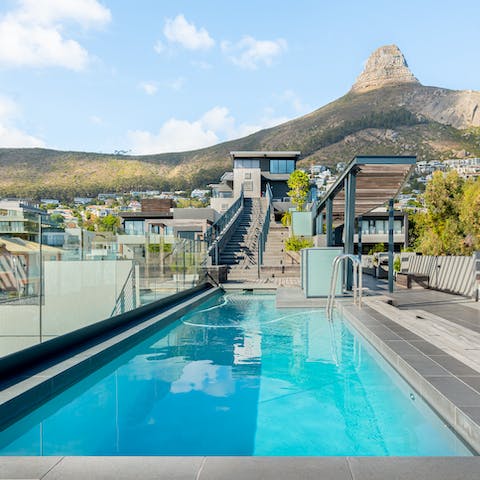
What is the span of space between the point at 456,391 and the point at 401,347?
1806mm

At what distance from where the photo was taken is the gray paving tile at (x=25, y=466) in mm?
2778

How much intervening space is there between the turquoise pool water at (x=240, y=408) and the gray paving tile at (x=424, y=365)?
240 mm

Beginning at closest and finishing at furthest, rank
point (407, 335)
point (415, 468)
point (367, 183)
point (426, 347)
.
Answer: point (415, 468)
point (426, 347)
point (407, 335)
point (367, 183)

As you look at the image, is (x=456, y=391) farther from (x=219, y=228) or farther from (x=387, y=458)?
(x=219, y=228)

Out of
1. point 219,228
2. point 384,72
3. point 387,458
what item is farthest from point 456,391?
point 384,72

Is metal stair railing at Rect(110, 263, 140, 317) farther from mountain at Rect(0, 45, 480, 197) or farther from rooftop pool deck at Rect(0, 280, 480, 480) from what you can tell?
mountain at Rect(0, 45, 480, 197)

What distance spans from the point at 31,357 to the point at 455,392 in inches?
169

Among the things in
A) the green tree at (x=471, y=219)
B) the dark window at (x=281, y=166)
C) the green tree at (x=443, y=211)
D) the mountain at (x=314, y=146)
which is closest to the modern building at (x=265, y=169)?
the dark window at (x=281, y=166)

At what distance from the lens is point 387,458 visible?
2992mm

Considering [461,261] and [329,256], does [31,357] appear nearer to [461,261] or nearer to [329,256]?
[329,256]

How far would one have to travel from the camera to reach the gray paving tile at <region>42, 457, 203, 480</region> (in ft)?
9.02

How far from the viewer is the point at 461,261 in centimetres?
1284

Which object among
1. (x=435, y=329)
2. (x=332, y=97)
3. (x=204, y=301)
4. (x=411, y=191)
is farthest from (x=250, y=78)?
(x=332, y=97)

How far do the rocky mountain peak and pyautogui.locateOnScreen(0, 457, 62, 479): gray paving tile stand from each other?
181848 mm
